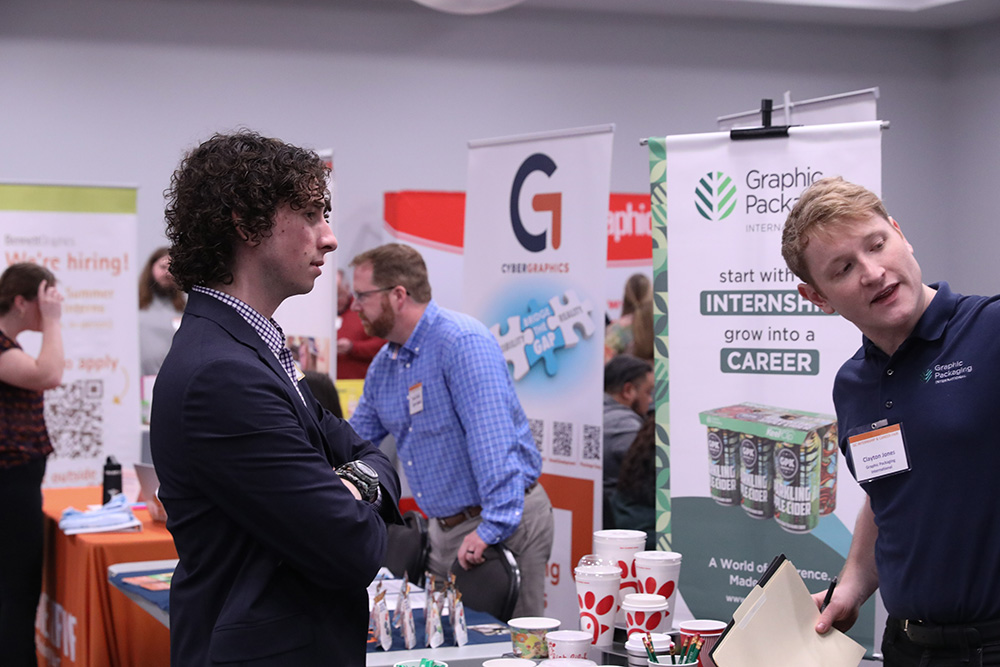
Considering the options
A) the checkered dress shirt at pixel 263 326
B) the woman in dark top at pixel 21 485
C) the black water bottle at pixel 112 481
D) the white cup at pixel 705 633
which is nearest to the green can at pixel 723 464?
the white cup at pixel 705 633

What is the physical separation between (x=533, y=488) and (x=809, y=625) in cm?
197

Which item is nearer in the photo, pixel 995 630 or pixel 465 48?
pixel 995 630

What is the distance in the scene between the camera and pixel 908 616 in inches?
70.1

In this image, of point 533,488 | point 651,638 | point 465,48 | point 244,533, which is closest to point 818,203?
point 651,638

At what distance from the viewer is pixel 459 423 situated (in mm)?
3502

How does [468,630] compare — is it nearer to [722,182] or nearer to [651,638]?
[651,638]

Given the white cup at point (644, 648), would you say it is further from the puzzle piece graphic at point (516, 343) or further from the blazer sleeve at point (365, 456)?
the puzzle piece graphic at point (516, 343)

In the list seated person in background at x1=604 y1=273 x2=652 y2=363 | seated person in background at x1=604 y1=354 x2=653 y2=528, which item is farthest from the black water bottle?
seated person in background at x1=604 y1=273 x2=652 y2=363

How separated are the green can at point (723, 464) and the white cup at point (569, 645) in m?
1.19

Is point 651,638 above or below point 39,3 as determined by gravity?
below

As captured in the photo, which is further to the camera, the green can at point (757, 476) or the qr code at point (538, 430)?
the qr code at point (538, 430)

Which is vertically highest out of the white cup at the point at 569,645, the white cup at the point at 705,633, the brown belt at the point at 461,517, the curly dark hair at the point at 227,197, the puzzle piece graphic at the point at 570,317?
the curly dark hair at the point at 227,197

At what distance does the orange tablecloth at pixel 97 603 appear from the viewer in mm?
3170

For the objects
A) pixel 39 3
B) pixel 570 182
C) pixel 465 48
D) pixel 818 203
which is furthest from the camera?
pixel 465 48
